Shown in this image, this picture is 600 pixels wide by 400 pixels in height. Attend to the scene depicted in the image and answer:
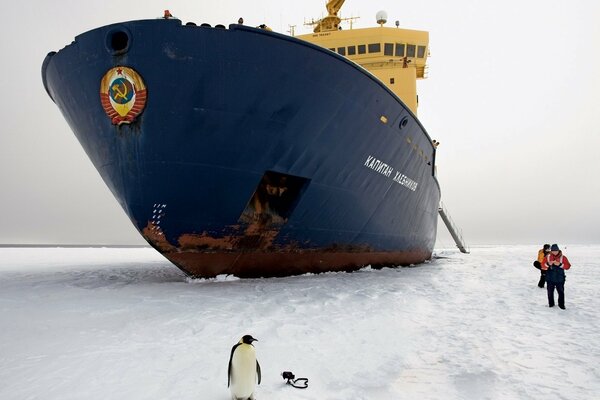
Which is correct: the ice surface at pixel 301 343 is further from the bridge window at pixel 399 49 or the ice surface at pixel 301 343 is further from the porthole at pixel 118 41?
the bridge window at pixel 399 49

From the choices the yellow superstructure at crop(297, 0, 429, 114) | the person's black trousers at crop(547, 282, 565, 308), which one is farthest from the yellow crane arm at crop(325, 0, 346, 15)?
the person's black trousers at crop(547, 282, 565, 308)

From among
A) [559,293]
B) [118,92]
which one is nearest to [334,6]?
[118,92]

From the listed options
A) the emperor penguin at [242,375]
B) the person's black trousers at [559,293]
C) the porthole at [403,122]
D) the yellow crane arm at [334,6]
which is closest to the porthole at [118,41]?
the emperor penguin at [242,375]

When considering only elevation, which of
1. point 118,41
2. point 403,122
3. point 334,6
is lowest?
point 403,122

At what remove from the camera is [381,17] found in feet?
53.0

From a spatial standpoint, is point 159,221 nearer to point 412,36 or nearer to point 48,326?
point 48,326

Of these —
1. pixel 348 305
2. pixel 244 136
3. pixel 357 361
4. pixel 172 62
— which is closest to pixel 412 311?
pixel 348 305

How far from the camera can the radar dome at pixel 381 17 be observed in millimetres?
16047

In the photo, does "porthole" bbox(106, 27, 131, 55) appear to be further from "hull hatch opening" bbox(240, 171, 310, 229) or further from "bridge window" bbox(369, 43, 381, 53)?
"bridge window" bbox(369, 43, 381, 53)

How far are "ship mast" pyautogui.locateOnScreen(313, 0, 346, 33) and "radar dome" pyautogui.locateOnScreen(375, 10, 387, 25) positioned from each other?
1882 mm

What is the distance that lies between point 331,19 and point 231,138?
13.1 metres

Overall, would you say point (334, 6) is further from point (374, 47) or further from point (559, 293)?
point (559, 293)

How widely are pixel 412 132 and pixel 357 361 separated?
26.8 ft

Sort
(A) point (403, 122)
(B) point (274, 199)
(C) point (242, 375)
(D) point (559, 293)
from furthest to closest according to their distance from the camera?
(A) point (403, 122)
(B) point (274, 199)
(D) point (559, 293)
(C) point (242, 375)
